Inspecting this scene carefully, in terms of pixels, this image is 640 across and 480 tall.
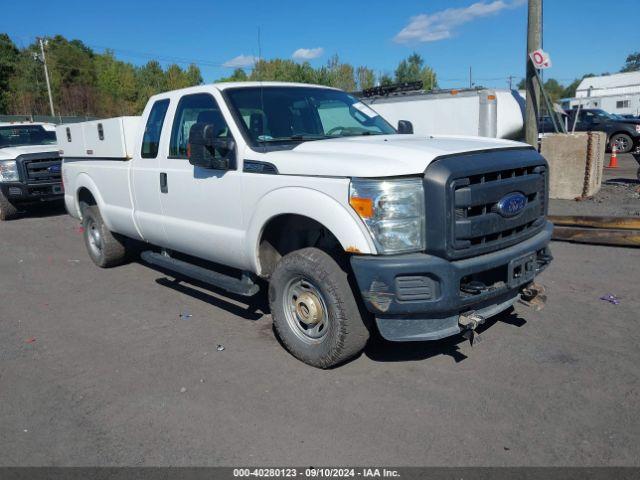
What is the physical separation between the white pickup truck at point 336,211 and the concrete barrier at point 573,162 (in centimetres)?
600

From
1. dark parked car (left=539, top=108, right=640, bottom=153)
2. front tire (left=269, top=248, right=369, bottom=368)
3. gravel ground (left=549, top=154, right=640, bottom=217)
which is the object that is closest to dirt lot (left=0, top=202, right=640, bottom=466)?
front tire (left=269, top=248, right=369, bottom=368)

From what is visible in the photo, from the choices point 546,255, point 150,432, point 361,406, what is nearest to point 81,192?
point 150,432

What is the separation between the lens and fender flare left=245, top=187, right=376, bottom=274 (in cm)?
346

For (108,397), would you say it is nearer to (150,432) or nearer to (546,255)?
(150,432)

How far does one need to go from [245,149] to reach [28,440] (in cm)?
250

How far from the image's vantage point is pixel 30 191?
11.0 m

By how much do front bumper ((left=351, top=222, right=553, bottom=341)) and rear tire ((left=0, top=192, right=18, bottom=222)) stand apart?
10423 millimetres

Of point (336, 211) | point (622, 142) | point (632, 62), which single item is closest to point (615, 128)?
point (622, 142)

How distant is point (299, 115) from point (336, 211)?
67.9 inches

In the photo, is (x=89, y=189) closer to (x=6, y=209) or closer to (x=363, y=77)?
(x=6, y=209)

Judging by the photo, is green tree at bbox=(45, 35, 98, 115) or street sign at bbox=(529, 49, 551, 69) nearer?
street sign at bbox=(529, 49, 551, 69)

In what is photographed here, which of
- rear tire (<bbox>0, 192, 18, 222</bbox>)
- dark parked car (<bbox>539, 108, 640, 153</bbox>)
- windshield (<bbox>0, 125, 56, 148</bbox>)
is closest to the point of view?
rear tire (<bbox>0, 192, 18, 222</bbox>)

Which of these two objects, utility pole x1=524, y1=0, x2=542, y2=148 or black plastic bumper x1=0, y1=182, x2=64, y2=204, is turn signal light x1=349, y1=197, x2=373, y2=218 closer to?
utility pole x1=524, y1=0, x2=542, y2=148

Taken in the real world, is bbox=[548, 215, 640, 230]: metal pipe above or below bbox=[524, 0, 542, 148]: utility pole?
below
